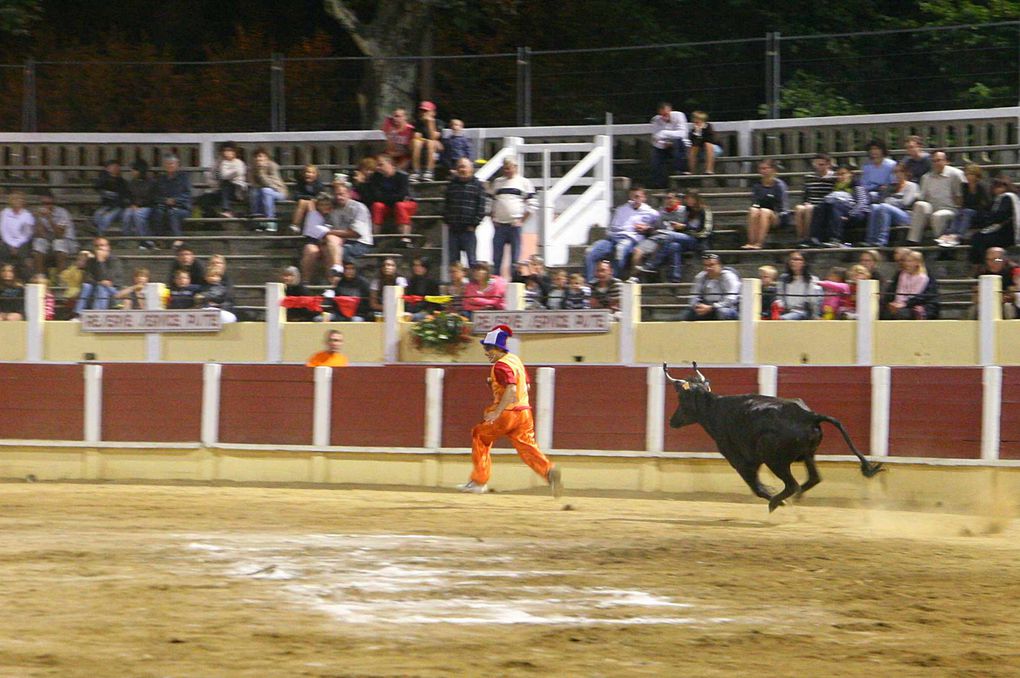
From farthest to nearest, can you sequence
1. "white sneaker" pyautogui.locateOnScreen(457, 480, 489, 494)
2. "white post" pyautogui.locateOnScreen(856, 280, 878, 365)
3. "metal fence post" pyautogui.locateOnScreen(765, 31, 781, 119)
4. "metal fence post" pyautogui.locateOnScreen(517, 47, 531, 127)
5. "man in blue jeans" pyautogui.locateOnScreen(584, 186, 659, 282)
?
"metal fence post" pyautogui.locateOnScreen(517, 47, 531, 127), "metal fence post" pyautogui.locateOnScreen(765, 31, 781, 119), "man in blue jeans" pyautogui.locateOnScreen(584, 186, 659, 282), "white post" pyautogui.locateOnScreen(856, 280, 878, 365), "white sneaker" pyautogui.locateOnScreen(457, 480, 489, 494)

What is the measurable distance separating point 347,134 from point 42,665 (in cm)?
1440

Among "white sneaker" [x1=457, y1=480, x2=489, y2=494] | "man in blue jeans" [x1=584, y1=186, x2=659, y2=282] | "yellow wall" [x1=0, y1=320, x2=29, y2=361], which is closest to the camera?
"white sneaker" [x1=457, y1=480, x2=489, y2=494]

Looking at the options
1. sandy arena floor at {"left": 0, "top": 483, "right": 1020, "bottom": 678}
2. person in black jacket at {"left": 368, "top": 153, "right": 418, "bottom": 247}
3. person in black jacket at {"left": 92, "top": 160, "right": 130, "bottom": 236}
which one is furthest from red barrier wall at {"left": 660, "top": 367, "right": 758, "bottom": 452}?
person in black jacket at {"left": 92, "top": 160, "right": 130, "bottom": 236}

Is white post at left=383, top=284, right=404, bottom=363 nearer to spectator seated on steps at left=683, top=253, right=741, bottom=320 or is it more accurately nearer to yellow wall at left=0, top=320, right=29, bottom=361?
spectator seated on steps at left=683, top=253, right=741, bottom=320

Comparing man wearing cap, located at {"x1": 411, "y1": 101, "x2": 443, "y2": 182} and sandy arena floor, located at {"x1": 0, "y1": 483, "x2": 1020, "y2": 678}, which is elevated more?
man wearing cap, located at {"x1": 411, "y1": 101, "x2": 443, "y2": 182}

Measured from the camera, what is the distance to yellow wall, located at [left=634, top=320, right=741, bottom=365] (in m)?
14.5

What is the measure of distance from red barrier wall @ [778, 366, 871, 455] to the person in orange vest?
232 cm

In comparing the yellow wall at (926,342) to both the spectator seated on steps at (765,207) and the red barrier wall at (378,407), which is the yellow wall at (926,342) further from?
the red barrier wall at (378,407)

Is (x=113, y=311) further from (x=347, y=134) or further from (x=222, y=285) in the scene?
(x=347, y=134)

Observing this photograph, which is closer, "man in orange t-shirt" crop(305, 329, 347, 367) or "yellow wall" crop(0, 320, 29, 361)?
"man in orange t-shirt" crop(305, 329, 347, 367)

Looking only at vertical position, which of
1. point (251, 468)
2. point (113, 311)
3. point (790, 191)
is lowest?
point (251, 468)

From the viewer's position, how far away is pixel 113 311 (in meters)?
16.4

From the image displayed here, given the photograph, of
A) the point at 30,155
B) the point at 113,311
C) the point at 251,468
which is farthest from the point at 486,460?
the point at 30,155

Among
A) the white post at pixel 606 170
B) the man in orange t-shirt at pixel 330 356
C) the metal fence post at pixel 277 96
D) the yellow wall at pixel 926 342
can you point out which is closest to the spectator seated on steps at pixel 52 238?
the metal fence post at pixel 277 96
